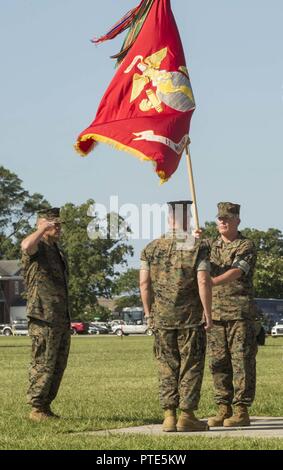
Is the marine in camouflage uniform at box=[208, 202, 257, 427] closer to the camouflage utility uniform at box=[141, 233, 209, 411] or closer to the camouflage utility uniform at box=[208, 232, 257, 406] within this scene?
the camouflage utility uniform at box=[208, 232, 257, 406]

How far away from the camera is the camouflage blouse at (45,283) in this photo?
12812 mm

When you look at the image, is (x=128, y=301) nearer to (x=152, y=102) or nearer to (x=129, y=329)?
(x=129, y=329)

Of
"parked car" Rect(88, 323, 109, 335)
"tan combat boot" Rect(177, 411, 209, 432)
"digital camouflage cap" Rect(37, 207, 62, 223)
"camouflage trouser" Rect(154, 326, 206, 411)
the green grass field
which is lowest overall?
"parked car" Rect(88, 323, 109, 335)

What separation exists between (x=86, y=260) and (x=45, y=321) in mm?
102199

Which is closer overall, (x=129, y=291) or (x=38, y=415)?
(x=38, y=415)

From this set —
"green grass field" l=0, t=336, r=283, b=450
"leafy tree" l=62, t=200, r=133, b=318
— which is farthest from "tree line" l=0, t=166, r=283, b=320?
"green grass field" l=0, t=336, r=283, b=450

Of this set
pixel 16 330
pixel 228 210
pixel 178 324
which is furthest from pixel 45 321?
pixel 16 330

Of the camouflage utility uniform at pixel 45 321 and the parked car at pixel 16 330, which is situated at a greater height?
the camouflage utility uniform at pixel 45 321

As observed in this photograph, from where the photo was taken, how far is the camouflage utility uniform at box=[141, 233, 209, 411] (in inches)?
464

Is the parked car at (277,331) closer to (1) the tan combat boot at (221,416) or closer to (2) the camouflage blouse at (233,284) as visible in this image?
(1) the tan combat boot at (221,416)

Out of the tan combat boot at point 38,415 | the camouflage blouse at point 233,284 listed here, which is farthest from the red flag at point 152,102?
the tan combat boot at point 38,415

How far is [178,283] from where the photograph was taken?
1187 cm

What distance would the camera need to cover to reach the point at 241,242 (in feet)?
41.8

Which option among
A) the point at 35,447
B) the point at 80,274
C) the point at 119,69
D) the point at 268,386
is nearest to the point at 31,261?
the point at 35,447
